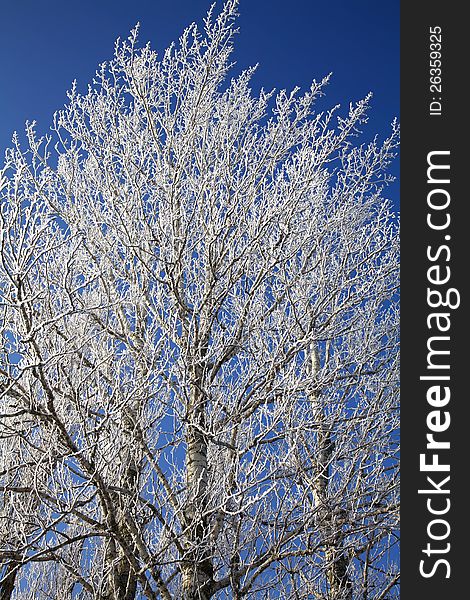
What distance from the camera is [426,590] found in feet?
10.8

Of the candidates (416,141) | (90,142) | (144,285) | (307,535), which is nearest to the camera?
(416,141)

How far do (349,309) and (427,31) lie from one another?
106 inches

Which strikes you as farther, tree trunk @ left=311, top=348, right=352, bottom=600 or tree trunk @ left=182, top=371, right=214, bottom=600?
tree trunk @ left=311, top=348, right=352, bottom=600

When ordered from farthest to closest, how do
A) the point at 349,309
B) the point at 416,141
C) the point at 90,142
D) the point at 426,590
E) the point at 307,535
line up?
the point at 90,142, the point at 349,309, the point at 307,535, the point at 416,141, the point at 426,590

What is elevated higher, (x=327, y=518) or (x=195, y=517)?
(x=327, y=518)

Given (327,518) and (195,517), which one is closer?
(195,517)

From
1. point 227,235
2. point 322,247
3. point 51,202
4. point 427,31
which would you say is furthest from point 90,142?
point 427,31

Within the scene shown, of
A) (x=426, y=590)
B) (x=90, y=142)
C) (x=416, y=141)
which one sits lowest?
(x=426, y=590)

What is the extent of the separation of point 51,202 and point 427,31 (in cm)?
383

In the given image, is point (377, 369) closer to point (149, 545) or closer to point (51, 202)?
point (149, 545)

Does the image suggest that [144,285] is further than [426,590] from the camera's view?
Yes

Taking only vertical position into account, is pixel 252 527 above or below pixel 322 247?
below

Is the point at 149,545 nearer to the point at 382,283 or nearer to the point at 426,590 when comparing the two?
the point at 426,590

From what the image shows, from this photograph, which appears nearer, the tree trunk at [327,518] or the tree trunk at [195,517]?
the tree trunk at [195,517]
